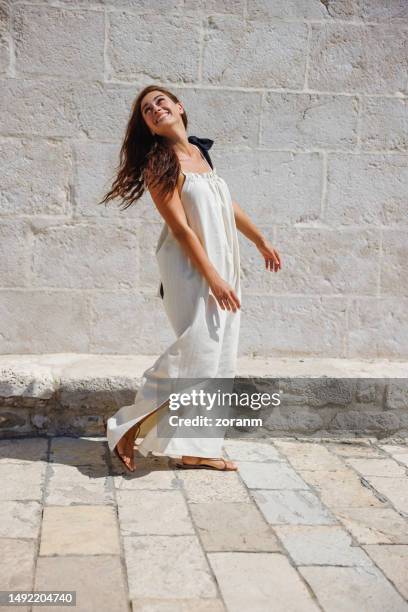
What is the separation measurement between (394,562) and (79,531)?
1.16 meters

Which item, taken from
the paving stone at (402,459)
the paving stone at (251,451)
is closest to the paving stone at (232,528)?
the paving stone at (251,451)

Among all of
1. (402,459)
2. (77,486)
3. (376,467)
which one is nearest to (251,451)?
(376,467)

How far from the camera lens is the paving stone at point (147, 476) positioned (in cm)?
342

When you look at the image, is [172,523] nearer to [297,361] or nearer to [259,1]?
[297,361]

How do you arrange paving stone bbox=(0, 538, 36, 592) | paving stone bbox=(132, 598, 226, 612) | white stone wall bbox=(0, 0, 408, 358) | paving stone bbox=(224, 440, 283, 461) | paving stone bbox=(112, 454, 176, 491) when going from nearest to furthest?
paving stone bbox=(132, 598, 226, 612) < paving stone bbox=(0, 538, 36, 592) < paving stone bbox=(112, 454, 176, 491) < paving stone bbox=(224, 440, 283, 461) < white stone wall bbox=(0, 0, 408, 358)

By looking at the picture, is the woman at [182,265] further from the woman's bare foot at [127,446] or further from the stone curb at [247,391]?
the stone curb at [247,391]

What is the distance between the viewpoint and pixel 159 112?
11.5ft

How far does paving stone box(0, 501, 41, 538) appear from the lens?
2.82 meters

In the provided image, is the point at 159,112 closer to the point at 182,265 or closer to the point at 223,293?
the point at 182,265

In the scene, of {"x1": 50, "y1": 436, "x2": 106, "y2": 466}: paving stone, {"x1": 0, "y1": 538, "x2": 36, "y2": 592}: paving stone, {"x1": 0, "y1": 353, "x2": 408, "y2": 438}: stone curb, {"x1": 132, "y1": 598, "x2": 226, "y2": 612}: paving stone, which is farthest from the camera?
{"x1": 0, "y1": 353, "x2": 408, "y2": 438}: stone curb

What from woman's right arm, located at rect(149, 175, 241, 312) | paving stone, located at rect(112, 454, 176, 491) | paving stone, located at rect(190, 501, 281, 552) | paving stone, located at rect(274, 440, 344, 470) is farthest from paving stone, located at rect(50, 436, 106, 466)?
woman's right arm, located at rect(149, 175, 241, 312)

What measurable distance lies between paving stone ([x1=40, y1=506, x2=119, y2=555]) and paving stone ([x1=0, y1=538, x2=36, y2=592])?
0.06 meters

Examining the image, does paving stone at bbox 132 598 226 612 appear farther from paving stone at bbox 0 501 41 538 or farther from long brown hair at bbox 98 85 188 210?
long brown hair at bbox 98 85 188 210

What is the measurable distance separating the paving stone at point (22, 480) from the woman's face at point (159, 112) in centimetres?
168
